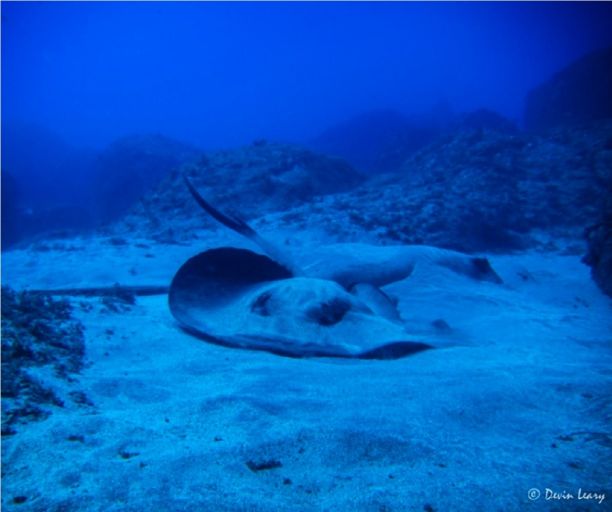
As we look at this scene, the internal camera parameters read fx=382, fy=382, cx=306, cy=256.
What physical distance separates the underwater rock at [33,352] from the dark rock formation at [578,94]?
102 ft

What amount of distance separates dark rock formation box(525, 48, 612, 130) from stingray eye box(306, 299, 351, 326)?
2884 cm

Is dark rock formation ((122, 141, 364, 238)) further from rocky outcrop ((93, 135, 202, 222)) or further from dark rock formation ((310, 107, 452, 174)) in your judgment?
dark rock formation ((310, 107, 452, 174))

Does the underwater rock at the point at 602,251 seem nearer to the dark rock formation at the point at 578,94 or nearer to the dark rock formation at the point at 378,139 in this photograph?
the dark rock formation at the point at 578,94

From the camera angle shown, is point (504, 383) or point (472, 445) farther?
point (504, 383)

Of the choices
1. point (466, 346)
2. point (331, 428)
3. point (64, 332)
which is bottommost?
point (466, 346)

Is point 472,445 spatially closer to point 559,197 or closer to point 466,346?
point 466,346

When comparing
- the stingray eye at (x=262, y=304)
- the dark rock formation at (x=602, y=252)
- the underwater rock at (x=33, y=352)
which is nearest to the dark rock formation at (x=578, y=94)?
the dark rock formation at (x=602, y=252)

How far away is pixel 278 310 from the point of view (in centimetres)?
452

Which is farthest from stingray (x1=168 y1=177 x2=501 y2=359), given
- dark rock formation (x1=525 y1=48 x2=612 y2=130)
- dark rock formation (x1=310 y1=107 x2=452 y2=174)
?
dark rock formation (x1=310 y1=107 x2=452 y2=174)

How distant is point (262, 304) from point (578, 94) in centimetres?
3439

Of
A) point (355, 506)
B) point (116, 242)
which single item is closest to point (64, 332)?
point (355, 506)

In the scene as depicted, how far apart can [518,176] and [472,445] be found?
1683cm

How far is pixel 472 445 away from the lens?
242 centimetres

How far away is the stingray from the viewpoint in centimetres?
403
